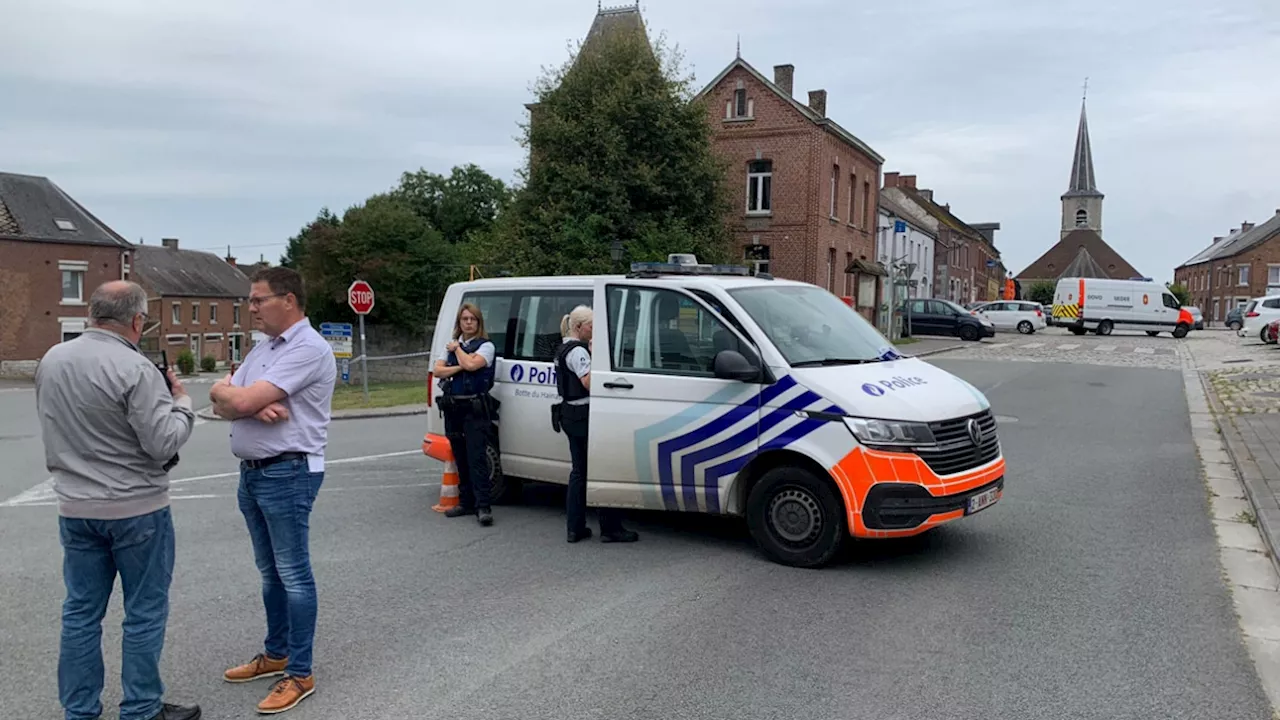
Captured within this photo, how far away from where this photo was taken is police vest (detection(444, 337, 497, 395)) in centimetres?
758

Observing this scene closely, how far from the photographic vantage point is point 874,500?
5977 mm

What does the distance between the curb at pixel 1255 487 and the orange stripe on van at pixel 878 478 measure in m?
2.32

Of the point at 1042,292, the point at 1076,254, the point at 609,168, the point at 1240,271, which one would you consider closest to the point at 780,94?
the point at 609,168

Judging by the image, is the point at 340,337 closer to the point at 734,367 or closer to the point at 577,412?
the point at 577,412

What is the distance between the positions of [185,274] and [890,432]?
77411 mm

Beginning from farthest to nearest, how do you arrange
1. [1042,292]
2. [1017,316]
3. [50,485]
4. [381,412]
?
[1042,292] → [1017,316] → [381,412] → [50,485]

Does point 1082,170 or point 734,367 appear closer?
point 734,367

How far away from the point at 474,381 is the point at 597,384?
1208 millimetres

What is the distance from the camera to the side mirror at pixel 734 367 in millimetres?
6211

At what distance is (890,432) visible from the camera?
19.6 feet

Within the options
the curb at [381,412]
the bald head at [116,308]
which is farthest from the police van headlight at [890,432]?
the curb at [381,412]

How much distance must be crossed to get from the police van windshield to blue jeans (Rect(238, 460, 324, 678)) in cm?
333

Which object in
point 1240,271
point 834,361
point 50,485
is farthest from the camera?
point 1240,271

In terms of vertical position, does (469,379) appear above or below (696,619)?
above
